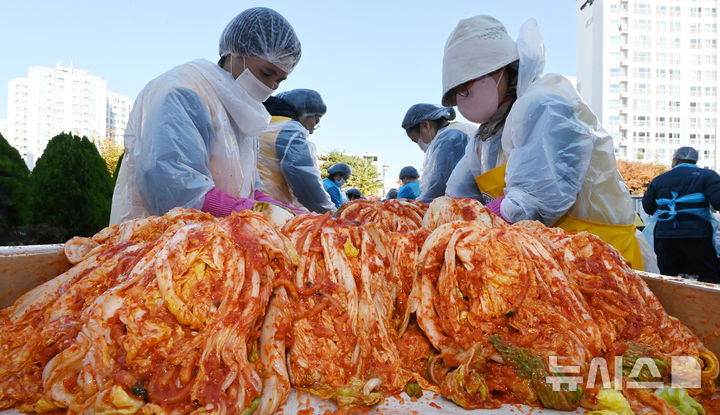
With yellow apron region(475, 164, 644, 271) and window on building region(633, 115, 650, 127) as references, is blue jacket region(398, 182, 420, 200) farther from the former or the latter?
window on building region(633, 115, 650, 127)

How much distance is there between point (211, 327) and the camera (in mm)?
1454

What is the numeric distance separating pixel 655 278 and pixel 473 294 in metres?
1.12

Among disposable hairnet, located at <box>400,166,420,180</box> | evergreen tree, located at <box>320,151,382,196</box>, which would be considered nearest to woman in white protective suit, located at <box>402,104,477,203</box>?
disposable hairnet, located at <box>400,166,420,180</box>

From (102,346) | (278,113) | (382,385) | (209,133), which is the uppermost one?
(278,113)

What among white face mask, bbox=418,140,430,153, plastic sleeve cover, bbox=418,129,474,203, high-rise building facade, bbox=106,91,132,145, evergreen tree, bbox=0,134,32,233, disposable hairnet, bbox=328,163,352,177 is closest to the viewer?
plastic sleeve cover, bbox=418,129,474,203

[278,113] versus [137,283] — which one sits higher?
[278,113]

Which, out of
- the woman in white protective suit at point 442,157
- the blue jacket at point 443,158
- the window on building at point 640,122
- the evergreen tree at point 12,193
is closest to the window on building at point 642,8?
the window on building at point 640,122

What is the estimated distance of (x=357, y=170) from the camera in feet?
135

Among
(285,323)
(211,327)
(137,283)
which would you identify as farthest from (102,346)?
(285,323)

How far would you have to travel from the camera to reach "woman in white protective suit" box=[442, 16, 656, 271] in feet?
A: 9.89

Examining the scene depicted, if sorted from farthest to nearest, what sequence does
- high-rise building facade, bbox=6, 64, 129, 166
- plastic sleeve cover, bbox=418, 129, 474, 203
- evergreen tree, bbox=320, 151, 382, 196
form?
high-rise building facade, bbox=6, 64, 129, 166 → evergreen tree, bbox=320, 151, 382, 196 → plastic sleeve cover, bbox=418, 129, 474, 203

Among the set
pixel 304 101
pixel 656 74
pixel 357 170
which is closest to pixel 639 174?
pixel 656 74

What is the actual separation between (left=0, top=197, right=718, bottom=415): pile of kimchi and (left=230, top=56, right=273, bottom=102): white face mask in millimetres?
2288

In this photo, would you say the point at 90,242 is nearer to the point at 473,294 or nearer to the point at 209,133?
the point at 209,133
